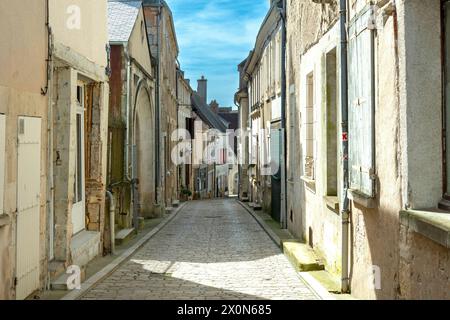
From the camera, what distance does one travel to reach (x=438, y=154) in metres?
4.71

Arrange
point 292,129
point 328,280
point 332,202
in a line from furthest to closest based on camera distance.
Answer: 1. point 292,129
2. point 332,202
3. point 328,280

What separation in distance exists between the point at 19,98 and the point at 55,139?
6.71 ft

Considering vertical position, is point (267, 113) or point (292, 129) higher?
point (267, 113)

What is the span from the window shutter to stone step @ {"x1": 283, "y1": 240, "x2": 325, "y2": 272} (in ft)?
7.23

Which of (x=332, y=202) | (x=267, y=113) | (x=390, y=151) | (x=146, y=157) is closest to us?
(x=390, y=151)

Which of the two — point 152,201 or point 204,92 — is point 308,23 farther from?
point 204,92

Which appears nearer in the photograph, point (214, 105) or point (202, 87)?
point (202, 87)

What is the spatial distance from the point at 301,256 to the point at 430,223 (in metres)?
5.14

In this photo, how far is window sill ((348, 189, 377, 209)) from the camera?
5852 millimetres

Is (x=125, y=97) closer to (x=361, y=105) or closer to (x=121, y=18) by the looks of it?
(x=121, y=18)

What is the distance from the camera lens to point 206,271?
9.08 m

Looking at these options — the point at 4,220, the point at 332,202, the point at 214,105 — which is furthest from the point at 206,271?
the point at 214,105

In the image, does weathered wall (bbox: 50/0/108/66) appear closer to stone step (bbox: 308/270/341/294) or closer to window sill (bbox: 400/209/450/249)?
stone step (bbox: 308/270/341/294)
